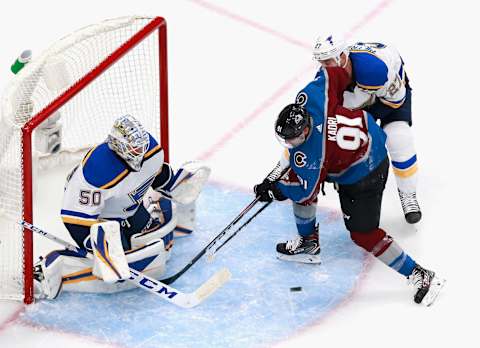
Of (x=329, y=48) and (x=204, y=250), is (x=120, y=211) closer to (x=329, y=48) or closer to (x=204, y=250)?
(x=204, y=250)

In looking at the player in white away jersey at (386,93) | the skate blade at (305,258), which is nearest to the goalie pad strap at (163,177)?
the skate blade at (305,258)

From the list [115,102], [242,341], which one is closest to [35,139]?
[115,102]

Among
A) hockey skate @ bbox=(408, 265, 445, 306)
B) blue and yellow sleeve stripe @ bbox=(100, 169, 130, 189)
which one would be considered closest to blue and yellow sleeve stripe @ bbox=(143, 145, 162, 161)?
blue and yellow sleeve stripe @ bbox=(100, 169, 130, 189)

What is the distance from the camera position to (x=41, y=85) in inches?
193

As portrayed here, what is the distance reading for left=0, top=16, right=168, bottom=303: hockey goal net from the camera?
4.74 meters

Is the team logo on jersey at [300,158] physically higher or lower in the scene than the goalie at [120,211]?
higher

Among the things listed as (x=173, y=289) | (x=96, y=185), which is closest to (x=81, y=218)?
(x=96, y=185)

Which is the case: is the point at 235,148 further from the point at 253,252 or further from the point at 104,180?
the point at 104,180

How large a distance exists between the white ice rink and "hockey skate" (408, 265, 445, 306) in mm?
41

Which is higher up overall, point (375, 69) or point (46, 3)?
point (375, 69)

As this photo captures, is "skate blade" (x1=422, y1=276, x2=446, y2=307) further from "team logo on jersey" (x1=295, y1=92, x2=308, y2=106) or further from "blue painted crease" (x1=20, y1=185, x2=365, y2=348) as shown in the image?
"team logo on jersey" (x1=295, y1=92, x2=308, y2=106)

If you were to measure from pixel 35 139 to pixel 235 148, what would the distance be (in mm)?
943

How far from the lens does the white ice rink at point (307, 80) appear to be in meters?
4.99

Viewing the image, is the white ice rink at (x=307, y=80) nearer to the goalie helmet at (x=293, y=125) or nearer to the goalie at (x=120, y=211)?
the goalie at (x=120, y=211)
